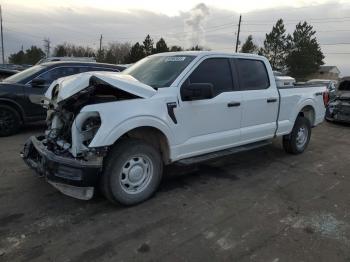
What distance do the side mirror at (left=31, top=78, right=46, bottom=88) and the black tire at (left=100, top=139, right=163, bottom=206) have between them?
4.78m

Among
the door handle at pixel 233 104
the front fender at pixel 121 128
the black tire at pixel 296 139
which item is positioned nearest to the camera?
the front fender at pixel 121 128

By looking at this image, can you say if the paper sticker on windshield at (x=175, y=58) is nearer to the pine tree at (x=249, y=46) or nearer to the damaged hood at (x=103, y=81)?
the damaged hood at (x=103, y=81)

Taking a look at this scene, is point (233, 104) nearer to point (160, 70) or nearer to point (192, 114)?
point (192, 114)

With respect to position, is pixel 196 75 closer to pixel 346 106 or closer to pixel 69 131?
pixel 69 131

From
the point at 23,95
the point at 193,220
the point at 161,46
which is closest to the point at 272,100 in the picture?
the point at 193,220

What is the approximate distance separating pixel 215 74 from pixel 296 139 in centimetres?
280

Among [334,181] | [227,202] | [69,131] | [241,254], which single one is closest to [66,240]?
[69,131]

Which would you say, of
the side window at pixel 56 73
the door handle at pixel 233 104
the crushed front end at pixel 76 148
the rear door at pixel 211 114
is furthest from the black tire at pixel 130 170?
the side window at pixel 56 73

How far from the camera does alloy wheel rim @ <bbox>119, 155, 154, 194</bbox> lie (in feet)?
14.0

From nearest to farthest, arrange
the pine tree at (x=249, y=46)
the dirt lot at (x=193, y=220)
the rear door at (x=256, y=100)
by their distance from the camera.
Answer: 1. the dirt lot at (x=193, y=220)
2. the rear door at (x=256, y=100)
3. the pine tree at (x=249, y=46)

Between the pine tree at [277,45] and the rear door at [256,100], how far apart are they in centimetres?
4969

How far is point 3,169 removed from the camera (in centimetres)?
559

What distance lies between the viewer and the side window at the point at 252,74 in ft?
18.6

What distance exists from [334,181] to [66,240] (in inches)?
168
